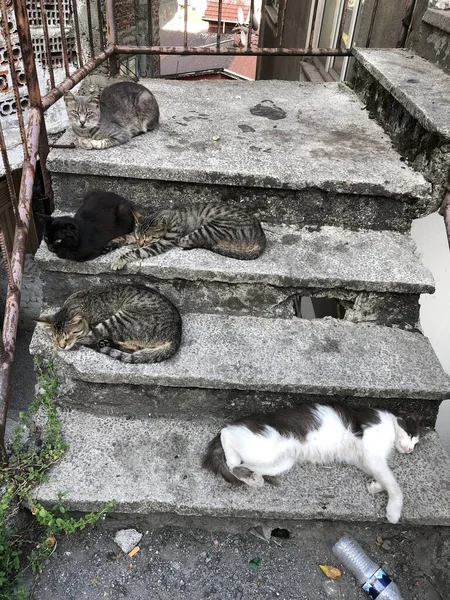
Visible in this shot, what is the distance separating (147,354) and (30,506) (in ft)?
2.77

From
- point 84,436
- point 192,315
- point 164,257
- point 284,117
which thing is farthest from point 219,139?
point 84,436

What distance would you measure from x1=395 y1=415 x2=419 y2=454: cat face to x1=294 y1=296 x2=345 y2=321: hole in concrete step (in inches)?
58.0

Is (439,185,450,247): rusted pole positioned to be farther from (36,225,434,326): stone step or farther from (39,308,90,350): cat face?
(39,308,90,350): cat face

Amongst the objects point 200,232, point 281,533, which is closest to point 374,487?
point 281,533

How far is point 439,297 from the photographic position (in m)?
3.03

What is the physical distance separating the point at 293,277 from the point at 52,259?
1.29 m

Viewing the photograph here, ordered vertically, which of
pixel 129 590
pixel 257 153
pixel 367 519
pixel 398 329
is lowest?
pixel 129 590

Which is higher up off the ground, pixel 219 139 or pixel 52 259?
pixel 219 139

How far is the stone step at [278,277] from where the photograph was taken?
2547 mm

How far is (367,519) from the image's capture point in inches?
86.4

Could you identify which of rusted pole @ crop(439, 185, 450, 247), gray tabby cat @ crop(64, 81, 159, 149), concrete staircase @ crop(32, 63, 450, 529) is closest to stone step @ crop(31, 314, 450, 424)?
concrete staircase @ crop(32, 63, 450, 529)

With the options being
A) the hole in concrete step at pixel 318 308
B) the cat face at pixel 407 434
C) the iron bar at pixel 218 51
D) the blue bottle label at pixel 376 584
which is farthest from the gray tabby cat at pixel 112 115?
the blue bottle label at pixel 376 584

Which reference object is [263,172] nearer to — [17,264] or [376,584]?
[17,264]

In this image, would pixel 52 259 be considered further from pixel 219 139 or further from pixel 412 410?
pixel 412 410
